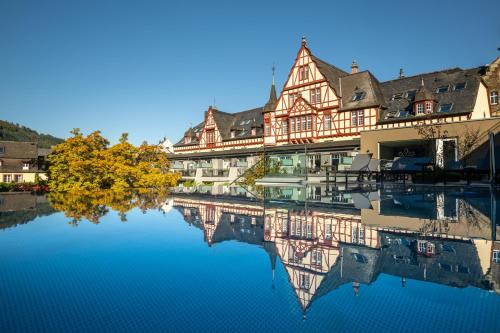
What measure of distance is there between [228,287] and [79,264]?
2120 mm

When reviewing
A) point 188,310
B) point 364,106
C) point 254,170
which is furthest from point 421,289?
point 364,106

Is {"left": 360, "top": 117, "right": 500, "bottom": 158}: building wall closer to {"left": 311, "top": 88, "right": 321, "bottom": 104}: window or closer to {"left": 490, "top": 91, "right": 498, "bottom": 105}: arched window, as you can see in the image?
{"left": 311, "top": 88, "right": 321, "bottom": 104}: window

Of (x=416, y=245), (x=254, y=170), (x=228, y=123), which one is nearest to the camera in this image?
(x=416, y=245)

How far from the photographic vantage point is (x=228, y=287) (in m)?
2.95

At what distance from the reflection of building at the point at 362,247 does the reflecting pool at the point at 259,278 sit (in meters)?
0.02

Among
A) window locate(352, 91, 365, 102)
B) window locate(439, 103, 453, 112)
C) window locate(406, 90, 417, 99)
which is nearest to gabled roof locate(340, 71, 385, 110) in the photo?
window locate(352, 91, 365, 102)

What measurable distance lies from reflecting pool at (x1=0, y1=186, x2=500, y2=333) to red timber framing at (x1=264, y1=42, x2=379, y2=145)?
26.4m

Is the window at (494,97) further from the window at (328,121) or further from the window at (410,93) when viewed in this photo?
the window at (328,121)

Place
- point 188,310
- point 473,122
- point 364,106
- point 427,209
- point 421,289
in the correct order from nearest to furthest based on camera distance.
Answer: point 188,310, point 421,289, point 427,209, point 473,122, point 364,106

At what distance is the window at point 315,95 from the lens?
33.5 meters

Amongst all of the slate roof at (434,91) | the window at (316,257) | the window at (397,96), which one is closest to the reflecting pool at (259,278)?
the window at (316,257)

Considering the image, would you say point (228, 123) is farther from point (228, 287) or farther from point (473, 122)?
point (228, 287)

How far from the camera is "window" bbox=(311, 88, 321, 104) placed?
3346 cm

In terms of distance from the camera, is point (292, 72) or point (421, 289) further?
point (292, 72)
